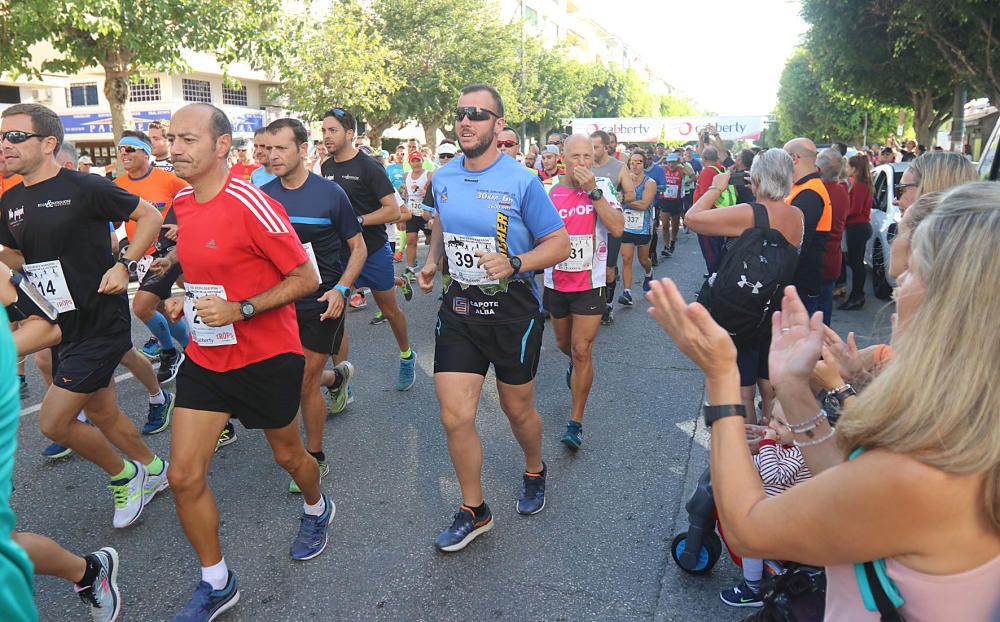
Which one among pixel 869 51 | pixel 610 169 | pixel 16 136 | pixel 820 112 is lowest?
pixel 610 169

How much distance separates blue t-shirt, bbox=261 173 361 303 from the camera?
4.42 meters

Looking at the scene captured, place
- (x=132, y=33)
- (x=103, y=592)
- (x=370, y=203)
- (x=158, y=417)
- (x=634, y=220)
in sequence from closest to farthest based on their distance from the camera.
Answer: (x=103, y=592) → (x=158, y=417) → (x=370, y=203) → (x=634, y=220) → (x=132, y=33)

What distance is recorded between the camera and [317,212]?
4430 millimetres

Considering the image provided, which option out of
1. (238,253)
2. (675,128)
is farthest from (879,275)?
(675,128)

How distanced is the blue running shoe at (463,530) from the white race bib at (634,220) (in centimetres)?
659

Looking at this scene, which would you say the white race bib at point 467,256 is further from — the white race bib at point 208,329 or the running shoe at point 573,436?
the running shoe at point 573,436

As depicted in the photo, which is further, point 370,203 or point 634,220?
point 634,220

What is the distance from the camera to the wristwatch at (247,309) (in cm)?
298

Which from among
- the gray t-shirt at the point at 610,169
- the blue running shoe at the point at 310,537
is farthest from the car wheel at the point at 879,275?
the blue running shoe at the point at 310,537

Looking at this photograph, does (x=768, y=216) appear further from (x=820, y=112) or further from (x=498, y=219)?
(x=820, y=112)

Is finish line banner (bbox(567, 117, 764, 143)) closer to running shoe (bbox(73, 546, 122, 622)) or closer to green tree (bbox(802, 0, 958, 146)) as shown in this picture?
green tree (bbox(802, 0, 958, 146))

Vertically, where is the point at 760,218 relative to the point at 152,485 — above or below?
above

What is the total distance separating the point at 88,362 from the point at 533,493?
2.39 m

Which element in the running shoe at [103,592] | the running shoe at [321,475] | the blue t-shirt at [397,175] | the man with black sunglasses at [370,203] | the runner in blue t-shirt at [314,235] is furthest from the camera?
the blue t-shirt at [397,175]
